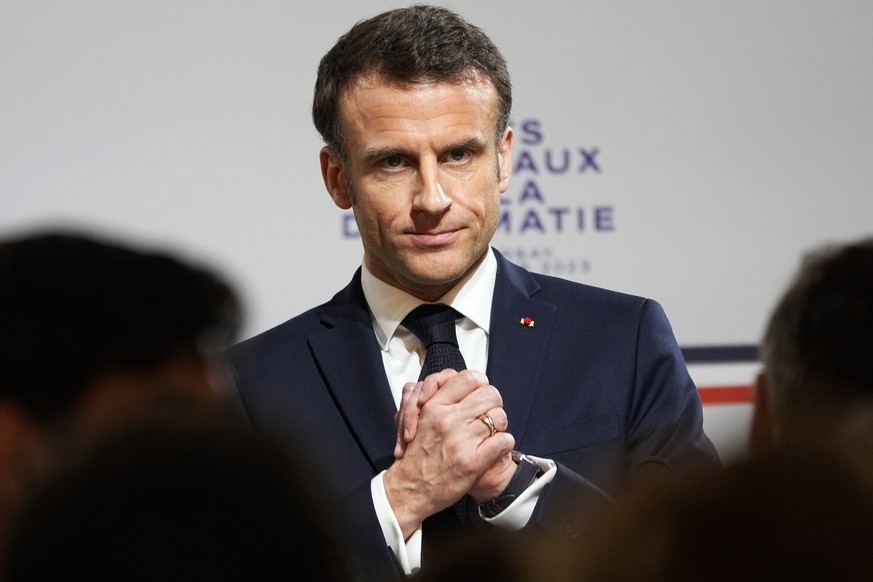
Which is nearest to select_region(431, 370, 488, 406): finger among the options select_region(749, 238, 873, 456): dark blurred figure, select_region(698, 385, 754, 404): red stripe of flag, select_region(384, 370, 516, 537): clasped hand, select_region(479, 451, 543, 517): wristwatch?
select_region(384, 370, 516, 537): clasped hand

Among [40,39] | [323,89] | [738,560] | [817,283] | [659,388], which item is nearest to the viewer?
[738,560]

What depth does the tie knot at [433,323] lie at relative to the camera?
243cm

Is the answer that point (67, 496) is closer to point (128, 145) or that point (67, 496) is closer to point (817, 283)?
point (817, 283)

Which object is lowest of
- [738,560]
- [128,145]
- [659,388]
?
[659,388]

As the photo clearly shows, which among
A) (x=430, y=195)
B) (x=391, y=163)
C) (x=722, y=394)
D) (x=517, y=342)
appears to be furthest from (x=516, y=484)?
(x=722, y=394)

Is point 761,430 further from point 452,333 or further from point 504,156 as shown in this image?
point 504,156

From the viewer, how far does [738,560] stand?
66 cm

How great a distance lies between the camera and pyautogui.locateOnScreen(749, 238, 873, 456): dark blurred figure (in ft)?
3.54

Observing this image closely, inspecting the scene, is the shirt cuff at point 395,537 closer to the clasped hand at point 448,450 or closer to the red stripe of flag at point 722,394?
the clasped hand at point 448,450

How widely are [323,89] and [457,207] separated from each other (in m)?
0.40

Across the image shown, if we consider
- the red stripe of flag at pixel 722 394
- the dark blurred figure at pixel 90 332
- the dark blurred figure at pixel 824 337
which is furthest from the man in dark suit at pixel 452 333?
the red stripe of flag at pixel 722 394

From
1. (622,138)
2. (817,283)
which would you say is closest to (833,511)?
(817,283)

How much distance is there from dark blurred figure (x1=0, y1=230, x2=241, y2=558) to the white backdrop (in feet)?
8.78

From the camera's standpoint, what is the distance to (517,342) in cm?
245
